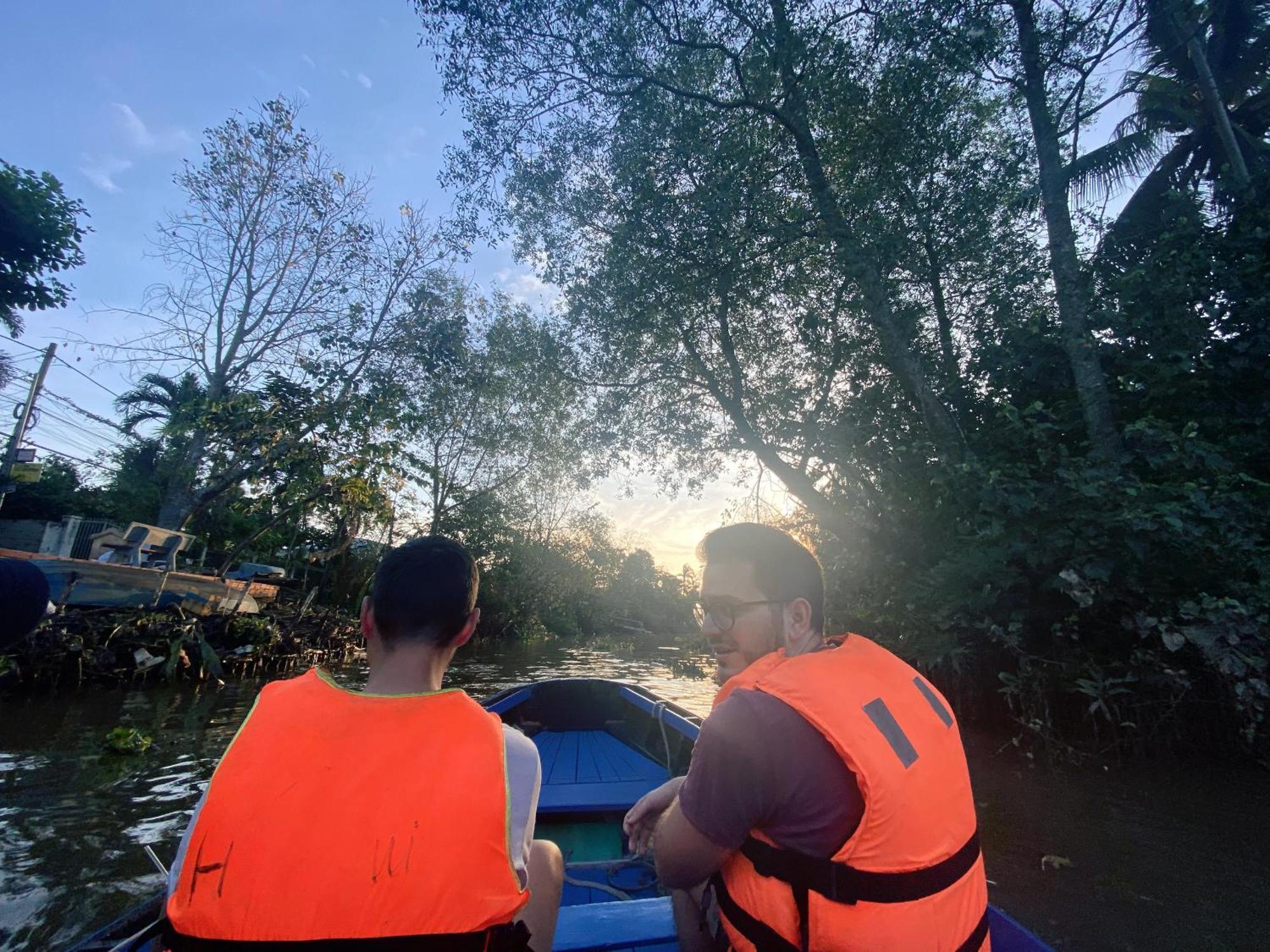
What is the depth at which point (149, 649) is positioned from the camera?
10.9 meters

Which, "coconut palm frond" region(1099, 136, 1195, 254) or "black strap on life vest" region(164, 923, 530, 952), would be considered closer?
"black strap on life vest" region(164, 923, 530, 952)

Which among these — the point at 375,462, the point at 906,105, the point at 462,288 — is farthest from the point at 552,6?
the point at 462,288

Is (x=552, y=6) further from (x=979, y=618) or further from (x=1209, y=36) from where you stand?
(x=1209, y=36)

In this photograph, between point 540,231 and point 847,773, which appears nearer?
point 847,773

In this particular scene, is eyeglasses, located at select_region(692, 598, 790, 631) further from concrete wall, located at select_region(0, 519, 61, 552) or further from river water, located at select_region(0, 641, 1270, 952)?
concrete wall, located at select_region(0, 519, 61, 552)

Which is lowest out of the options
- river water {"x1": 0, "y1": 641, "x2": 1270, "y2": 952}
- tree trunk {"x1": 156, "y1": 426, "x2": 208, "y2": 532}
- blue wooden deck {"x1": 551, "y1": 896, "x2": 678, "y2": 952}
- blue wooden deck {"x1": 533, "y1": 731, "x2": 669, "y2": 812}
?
river water {"x1": 0, "y1": 641, "x2": 1270, "y2": 952}

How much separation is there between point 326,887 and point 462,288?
873 inches

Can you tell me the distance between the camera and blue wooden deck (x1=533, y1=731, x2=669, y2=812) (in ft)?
13.6

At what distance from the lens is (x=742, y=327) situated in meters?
A: 11.2

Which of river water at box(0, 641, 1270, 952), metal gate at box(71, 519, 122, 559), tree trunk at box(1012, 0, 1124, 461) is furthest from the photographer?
metal gate at box(71, 519, 122, 559)

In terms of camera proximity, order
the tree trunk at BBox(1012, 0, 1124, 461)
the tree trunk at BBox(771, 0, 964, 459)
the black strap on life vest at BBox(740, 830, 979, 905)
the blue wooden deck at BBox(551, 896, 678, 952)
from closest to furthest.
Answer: the black strap on life vest at BBox(740, 830, 979, 905), the blue wooden deck at BBox(551, 896, 678, 952), the tree trunk at BBox(1012, 0, 1124, 461), the tree trunk at BBox(771, 0, 964, 459)

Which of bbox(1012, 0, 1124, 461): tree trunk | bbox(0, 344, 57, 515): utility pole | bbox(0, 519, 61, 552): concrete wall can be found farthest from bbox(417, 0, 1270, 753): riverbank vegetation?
bbox(0, 519, 61, 552): concrete wall

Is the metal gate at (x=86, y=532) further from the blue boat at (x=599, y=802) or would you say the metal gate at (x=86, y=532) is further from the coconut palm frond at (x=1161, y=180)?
the coconut palm frond at (x=1161, y=180)

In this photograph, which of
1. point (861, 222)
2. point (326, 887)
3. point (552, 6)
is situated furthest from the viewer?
point (552, 6)
